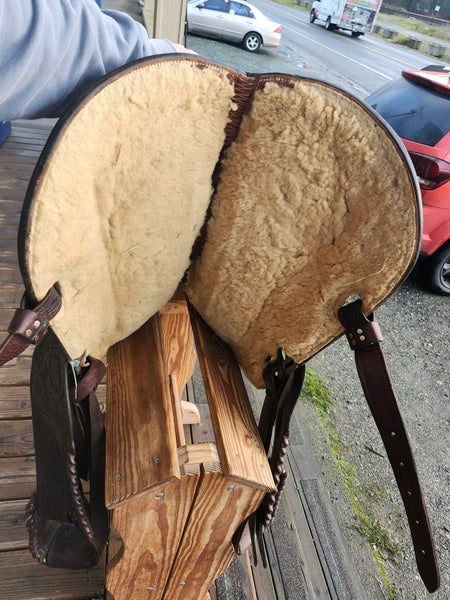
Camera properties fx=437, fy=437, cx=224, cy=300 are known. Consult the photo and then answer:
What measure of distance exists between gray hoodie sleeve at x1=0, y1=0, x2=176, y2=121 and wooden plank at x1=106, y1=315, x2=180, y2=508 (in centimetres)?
56

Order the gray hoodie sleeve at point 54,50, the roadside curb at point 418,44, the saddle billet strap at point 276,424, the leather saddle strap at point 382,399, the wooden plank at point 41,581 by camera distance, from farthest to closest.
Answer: the roadside curb at point 418,44
the wooden plank at point 41,581
the saddle billet strap at point 276,424
the leather saddle strap at point 382,399
the gray hoodie sleeve at point 54,50

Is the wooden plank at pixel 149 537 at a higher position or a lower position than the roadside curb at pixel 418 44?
Result: higher

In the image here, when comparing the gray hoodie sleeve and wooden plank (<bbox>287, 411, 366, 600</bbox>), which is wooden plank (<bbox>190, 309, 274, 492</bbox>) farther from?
wooden plank (<bbox>287, 411, 366, 600</bbox>)

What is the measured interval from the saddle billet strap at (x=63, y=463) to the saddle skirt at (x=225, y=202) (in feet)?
0.26

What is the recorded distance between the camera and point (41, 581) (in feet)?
4.04

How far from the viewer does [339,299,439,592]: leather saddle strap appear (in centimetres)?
78

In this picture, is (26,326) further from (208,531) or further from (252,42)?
(252,42)


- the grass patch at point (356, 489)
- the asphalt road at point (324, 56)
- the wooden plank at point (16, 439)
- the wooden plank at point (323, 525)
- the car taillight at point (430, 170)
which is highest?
the car taillight at point (430, 170)

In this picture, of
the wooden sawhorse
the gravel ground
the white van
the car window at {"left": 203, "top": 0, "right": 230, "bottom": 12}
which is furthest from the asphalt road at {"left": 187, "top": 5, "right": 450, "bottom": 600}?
the white van

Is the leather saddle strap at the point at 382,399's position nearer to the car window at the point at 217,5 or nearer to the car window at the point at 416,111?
the car window at the point at 416,111

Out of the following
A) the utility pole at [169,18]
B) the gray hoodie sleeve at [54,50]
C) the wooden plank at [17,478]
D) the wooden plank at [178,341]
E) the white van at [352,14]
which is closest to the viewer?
the gray hoodie sleeve at [54,50]

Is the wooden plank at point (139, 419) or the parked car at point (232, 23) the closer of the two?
the wooden plank at point (139, 419)

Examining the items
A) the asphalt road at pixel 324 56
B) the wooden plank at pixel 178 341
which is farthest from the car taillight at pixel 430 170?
the asphalt road at pixel 324 56

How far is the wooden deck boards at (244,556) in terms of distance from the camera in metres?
1.24
